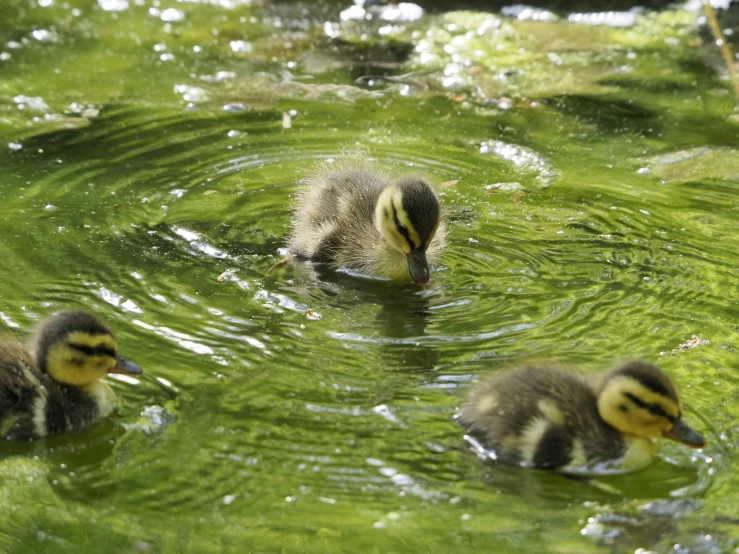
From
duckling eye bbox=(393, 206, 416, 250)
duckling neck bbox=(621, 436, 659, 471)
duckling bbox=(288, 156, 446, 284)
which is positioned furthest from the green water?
duckling eye bbox=(393, 206, 416, 250)

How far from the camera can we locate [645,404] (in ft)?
13.5

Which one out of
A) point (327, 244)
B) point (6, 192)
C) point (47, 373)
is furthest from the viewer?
point (6, 192)

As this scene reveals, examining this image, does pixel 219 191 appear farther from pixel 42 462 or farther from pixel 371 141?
pixel 42 462

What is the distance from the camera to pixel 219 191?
691 centimetres

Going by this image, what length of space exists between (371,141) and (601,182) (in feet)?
5.27

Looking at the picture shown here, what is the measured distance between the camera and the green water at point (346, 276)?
3916 millimetres

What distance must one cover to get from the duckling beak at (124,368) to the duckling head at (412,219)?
1.70m

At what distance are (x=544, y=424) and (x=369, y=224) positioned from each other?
2256 mm

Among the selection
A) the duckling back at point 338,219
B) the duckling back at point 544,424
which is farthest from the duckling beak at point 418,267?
the duckling back at point 544,424

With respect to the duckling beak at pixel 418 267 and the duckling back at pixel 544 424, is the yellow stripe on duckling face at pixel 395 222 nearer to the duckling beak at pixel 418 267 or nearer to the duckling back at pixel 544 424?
the duckling beak at pixel 418 267

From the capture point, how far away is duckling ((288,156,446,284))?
→ 5.75m

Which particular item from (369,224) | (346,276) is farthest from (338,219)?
(346,276)

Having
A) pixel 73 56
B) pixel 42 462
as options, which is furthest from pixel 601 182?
pixel 73 56

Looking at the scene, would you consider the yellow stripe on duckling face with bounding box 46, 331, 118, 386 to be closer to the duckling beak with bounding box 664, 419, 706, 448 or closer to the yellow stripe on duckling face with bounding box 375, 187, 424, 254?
the yellow stripe on duckling face with bounding box 375, 187, 424, 254
